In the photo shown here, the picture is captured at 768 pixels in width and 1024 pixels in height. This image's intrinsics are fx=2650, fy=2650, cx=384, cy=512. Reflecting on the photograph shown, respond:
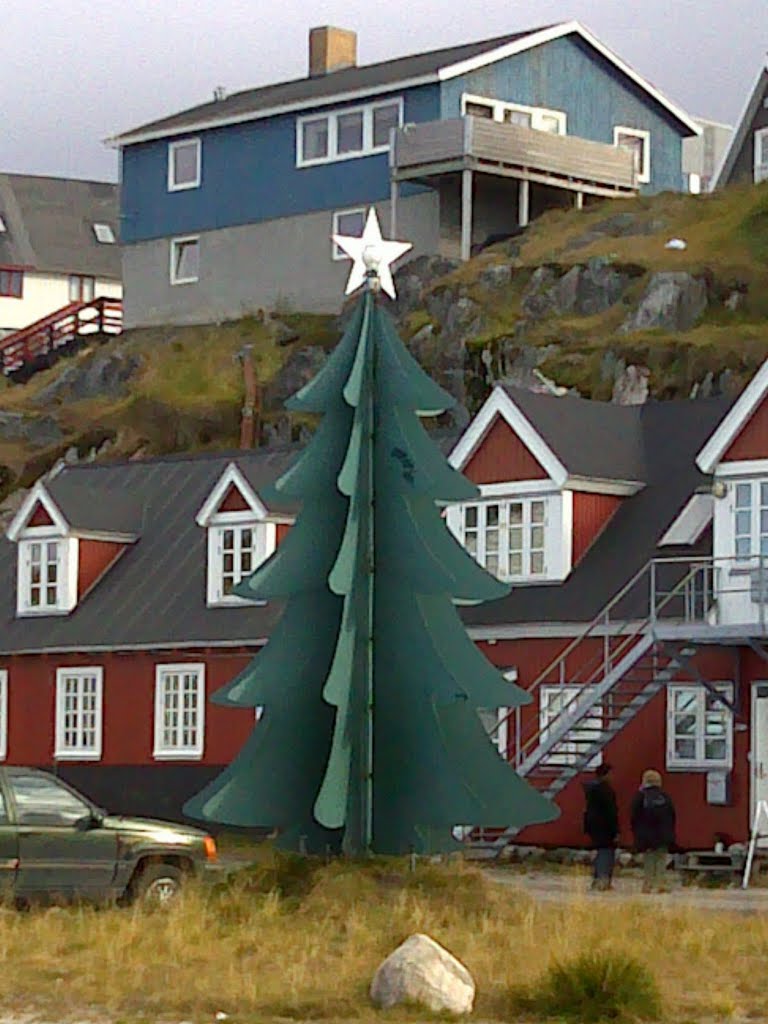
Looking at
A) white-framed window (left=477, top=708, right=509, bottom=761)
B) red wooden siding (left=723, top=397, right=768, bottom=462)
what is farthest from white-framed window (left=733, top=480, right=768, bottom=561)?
white-framed window (left=477, top=708, right=509, bottom=761)

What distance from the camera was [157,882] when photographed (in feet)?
86.9

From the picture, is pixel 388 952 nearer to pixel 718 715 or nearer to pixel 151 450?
pixel 718 715

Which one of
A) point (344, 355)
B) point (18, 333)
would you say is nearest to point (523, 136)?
point (18, 333)

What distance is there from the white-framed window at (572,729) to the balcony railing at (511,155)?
28.1 metres

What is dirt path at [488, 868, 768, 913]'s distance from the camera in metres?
29.1

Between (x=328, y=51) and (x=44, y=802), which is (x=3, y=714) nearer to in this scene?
(x=44, y=802)

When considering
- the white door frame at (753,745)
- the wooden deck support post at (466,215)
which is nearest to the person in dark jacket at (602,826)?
the white door frame at (753,745)

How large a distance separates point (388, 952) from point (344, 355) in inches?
290

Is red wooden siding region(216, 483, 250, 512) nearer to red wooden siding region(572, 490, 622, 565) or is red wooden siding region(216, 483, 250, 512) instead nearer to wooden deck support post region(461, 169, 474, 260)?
red wooden siding region(572, 490, 622, 565)

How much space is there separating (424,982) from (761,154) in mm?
57212

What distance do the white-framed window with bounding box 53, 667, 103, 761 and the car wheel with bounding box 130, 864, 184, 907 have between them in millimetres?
20835

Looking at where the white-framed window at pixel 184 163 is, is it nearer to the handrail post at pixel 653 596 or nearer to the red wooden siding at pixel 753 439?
the red wooden siding at pixel 753 439

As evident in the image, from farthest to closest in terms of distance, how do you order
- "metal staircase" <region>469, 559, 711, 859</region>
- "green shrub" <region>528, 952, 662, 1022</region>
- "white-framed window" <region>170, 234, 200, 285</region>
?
"white-framed window" <region>170, 234, 200, 285</region>, "metal staircase" <region>469, 559, 711, 859</region>, "green shrub" <region>528, 952, 662, 1022</region>

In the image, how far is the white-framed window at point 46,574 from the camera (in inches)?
1923
